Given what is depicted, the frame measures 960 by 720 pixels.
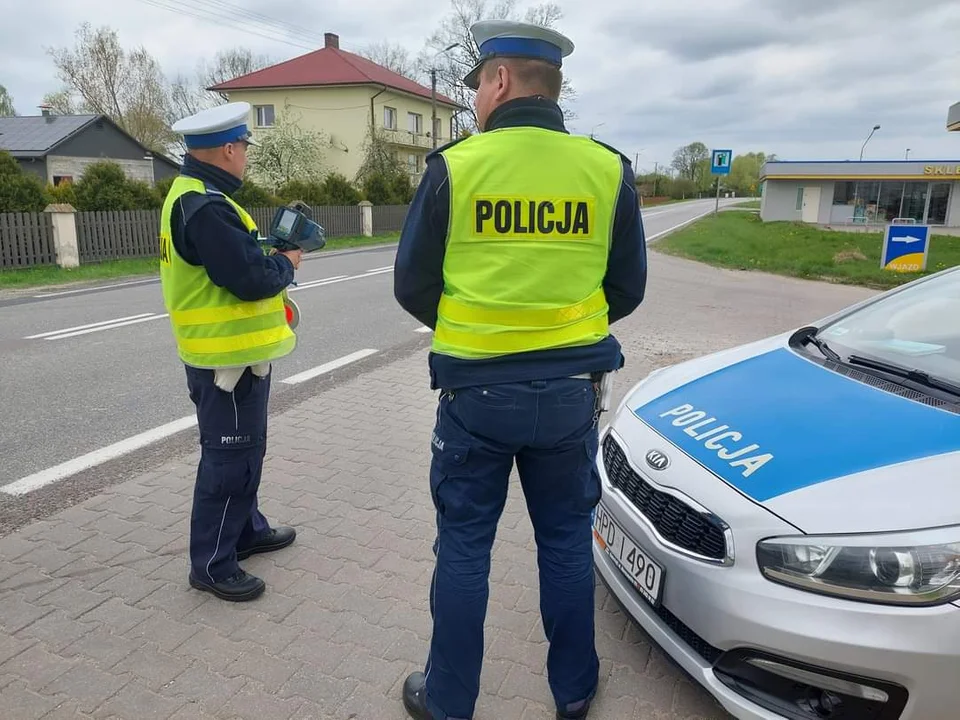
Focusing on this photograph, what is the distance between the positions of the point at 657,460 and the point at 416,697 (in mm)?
1138

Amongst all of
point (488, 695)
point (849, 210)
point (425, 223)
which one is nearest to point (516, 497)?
point (488, 695)

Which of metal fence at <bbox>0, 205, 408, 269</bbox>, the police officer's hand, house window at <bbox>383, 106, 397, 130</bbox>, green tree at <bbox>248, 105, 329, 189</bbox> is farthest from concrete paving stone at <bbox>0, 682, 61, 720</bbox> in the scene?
house window at <bbox>383, 106, 397, 130</bbox>

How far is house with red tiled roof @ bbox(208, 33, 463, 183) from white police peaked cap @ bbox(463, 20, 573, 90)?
139ft

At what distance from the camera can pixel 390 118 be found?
1821 inches

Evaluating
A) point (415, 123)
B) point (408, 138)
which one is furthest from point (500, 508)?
point (415, 123)

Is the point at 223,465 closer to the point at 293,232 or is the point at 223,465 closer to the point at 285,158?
the point at 293,232

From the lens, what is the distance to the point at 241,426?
9.43ft

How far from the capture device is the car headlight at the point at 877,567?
186cm

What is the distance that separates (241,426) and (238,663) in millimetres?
886

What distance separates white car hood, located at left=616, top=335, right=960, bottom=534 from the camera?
1993mm

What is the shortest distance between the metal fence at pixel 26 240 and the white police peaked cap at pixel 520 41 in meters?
15.8

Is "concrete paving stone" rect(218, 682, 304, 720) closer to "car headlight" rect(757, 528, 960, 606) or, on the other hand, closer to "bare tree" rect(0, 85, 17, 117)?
"car headlight" rect(757, 528, 960, 606)

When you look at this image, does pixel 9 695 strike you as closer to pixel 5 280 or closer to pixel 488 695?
pixel 488 695

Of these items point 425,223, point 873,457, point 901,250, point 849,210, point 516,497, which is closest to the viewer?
point 425,223
